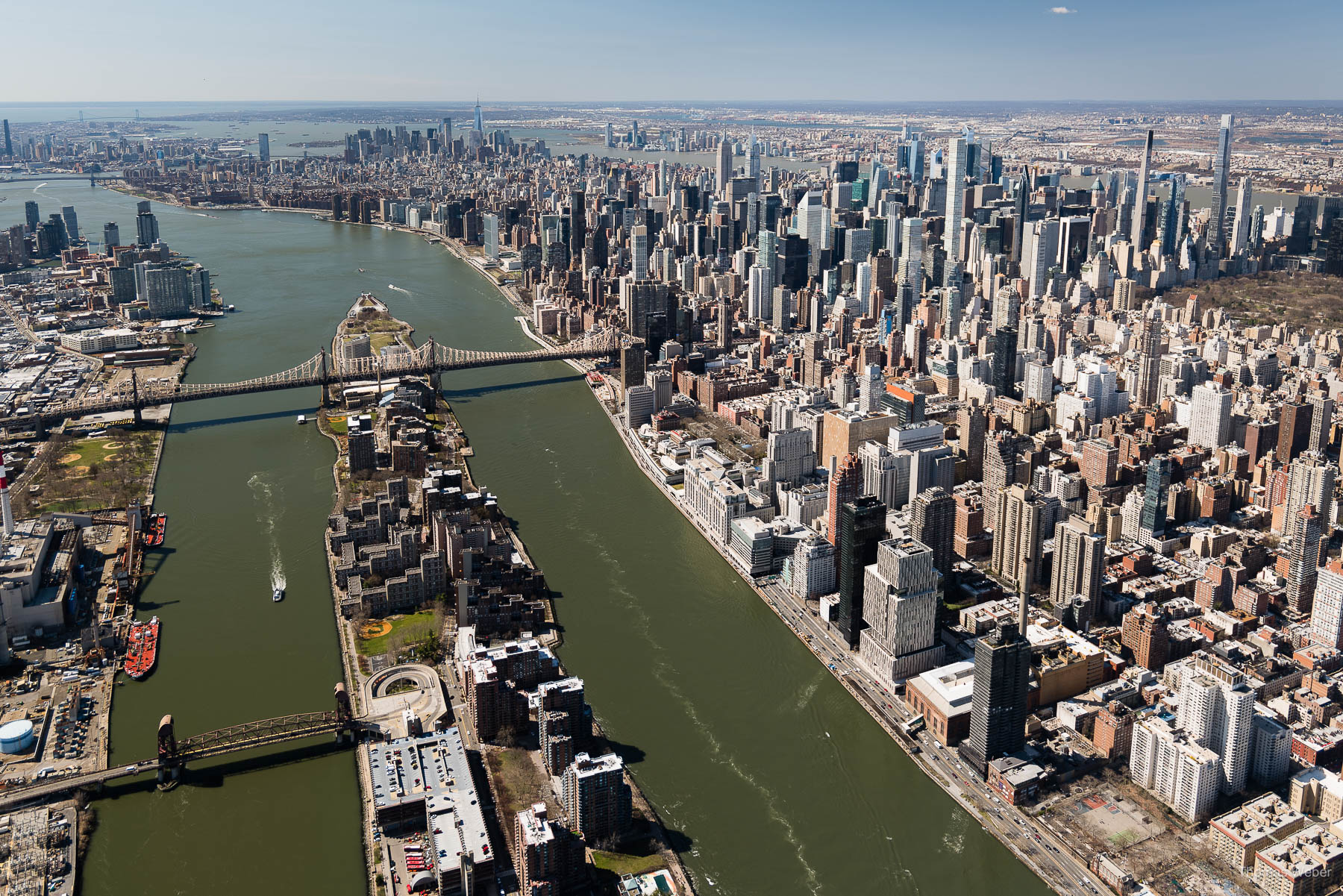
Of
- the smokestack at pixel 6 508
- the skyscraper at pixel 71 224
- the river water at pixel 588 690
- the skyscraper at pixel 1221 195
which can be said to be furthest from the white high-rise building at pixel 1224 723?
the skyscraper at pixel 71 224

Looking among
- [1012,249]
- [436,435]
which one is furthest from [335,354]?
[1012,249]

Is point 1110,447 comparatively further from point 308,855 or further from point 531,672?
point 308,855

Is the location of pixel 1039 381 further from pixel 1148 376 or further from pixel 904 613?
pixel 904 613

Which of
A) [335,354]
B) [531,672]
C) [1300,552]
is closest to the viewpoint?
[531,672]

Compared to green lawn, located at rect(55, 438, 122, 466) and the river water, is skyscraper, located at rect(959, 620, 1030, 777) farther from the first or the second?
green lawn, located at rect(55, 438, 122, 466)

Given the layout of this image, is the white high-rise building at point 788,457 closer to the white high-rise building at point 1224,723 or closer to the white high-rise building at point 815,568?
the white high-rise building at point 815,568

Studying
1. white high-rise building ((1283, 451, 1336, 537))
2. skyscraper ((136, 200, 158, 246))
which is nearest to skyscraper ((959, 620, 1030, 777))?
white high-rise building ((1283, 451, 1336, 537))

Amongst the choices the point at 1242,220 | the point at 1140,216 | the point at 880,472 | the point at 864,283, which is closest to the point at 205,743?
the point at 880,472
